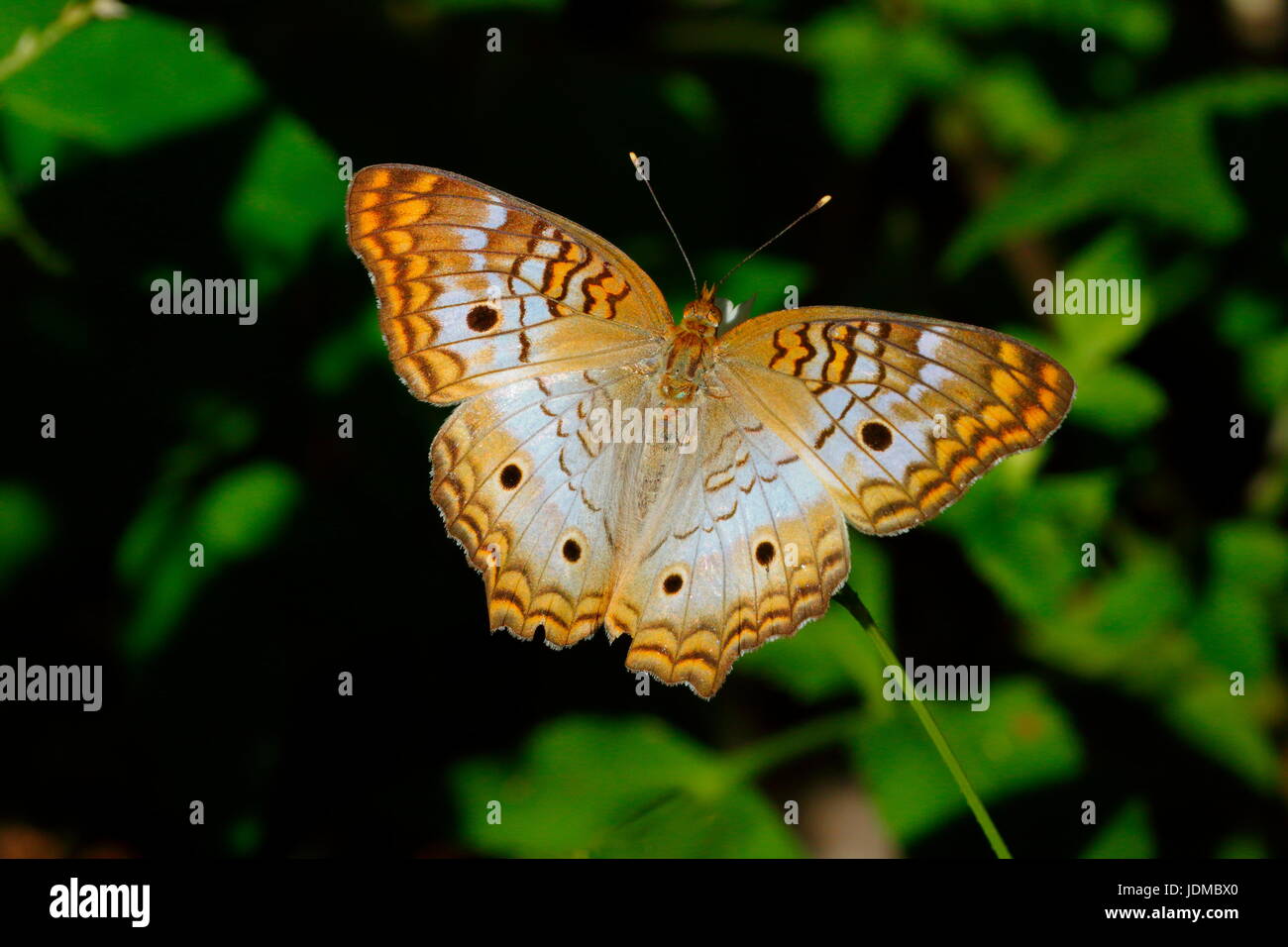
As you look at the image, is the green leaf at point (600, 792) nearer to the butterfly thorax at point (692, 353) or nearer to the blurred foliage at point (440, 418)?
the blurred foliage at point (440, 418)

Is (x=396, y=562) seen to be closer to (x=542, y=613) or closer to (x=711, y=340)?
(x=542, y=613)

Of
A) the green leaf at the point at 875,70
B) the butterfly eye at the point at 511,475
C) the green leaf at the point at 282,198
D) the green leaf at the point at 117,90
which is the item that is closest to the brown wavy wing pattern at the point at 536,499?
the butterfly eye at the point at 511,475

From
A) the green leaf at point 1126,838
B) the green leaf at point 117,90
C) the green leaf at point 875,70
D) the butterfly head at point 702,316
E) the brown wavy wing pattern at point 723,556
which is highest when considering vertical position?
the green leaf at point 875,70

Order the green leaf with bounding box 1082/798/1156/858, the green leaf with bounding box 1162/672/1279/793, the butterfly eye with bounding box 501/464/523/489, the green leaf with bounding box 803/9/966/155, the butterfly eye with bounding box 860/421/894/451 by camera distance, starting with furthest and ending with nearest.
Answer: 1. the green leaf with bounding box 803/9/966/155
2. the green leaf with bounding box 1162/672/1279/793
3. the green leaf with bounding box 1082/798/1156/858
4. the butterfly eye with bounding box 501/464/523/489
5. the butterfly eye with bounding box 860/421/894/451

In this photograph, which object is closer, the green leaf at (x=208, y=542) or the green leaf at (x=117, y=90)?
the green leaf at (x=117, y=90)

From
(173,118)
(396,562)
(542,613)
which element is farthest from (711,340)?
(173,118)

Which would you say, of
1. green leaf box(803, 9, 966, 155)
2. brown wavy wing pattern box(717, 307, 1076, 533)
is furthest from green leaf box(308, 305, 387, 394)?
green leaf box(803, 9, 966, 155)

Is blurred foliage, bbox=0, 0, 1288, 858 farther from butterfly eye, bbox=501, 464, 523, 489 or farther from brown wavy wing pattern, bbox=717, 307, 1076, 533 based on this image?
brown wavy wing pattern, bbox=717, 307, 1076, 533
